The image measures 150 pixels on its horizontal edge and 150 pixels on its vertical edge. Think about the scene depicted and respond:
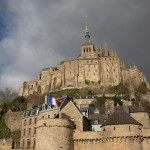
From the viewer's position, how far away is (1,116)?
56750 millimetres


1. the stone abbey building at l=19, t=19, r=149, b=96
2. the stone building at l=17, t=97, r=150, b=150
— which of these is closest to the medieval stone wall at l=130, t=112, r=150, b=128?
the stone building at l=17, t=97, r=150, b=150

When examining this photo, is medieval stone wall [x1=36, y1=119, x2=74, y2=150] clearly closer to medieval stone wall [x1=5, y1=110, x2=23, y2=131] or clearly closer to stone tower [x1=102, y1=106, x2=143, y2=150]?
stone tower [x1=102, y1=106, x2=143, y2=150]

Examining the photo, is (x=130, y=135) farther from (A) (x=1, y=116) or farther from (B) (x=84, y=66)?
(B) (x=84, y=66)

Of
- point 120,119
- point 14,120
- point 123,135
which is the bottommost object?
point 123,135

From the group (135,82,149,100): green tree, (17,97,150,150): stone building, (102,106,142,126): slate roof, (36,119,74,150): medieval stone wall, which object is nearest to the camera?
(17,97,150,150): stone building

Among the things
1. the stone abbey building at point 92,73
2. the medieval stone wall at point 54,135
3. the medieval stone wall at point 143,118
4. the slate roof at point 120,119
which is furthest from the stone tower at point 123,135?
the stone abbey building at point 92,73

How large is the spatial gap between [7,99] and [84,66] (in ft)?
117

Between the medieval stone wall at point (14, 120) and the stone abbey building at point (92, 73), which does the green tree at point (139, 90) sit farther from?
the medieval stone wall at point (14, 120)

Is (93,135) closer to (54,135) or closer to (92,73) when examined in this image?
(54,135)

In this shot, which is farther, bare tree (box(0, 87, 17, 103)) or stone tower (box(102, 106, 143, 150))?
bare tree (box(0, 87, 17, 103))

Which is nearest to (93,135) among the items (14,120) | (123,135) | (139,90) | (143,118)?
(123,135)

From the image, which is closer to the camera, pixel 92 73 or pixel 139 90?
pixel 139 90

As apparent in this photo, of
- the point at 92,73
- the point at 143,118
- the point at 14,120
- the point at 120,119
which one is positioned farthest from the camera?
the point at 92,73

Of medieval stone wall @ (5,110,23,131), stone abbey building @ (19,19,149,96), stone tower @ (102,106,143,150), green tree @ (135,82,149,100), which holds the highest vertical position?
stone abbey building @ (19,19,149,96)
